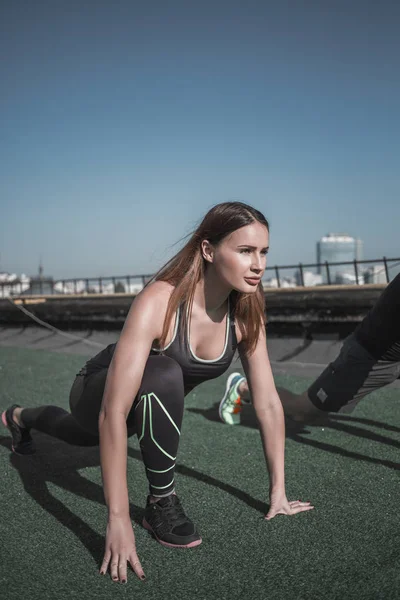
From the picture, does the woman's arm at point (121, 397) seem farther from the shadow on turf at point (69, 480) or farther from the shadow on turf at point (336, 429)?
the shadow on turf at point (336, 429)

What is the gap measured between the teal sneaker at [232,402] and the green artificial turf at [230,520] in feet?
0.31

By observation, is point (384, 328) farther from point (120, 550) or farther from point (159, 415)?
point (120, 550)

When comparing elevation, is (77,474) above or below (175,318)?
below

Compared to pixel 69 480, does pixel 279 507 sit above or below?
above

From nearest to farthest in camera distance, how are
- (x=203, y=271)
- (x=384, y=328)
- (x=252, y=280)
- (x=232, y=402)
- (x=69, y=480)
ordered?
(x=252, y=280) < (x=203, y=271) < (x=384, y=328) < (x=69, y=480) < (x=232, y=402)

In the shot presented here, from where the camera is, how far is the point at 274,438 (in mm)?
2490

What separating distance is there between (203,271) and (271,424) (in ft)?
2.37

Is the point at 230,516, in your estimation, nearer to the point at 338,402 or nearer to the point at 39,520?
the point at 39,520

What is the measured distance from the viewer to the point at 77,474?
325 centimetres

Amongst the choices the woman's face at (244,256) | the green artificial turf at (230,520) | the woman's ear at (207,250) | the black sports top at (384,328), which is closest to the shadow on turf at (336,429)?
the green artificial turf at (230,520)

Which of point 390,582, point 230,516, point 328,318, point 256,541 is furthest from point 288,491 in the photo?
point 328,318

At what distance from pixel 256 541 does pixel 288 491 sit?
2.03 ft

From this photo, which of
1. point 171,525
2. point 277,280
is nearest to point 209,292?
point 171,525

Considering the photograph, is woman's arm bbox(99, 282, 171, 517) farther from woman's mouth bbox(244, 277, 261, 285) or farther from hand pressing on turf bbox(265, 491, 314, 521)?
hand pressing on turf bbox(265, 491, 314, 521)
